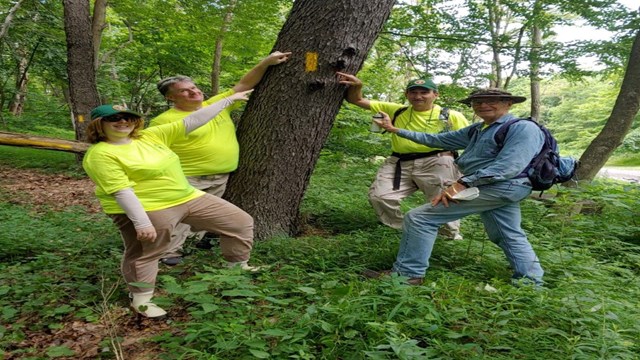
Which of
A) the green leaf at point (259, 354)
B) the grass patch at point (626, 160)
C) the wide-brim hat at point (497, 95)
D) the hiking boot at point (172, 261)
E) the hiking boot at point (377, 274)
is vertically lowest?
the grass patch at point (626, 160)

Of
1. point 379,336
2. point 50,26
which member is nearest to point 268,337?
point 379,336

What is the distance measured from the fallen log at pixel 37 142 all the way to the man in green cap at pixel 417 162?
470 centimetres

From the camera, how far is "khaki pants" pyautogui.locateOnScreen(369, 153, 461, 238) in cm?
428

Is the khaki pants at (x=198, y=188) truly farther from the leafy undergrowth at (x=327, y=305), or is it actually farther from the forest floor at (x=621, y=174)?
the forest floor at (x=621, y=174)

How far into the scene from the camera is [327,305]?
235 cm

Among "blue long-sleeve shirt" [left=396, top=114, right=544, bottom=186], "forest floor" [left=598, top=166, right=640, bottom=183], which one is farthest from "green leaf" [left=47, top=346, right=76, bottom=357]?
"forest floor" [left=598, top=166, right=640, bottom=183]

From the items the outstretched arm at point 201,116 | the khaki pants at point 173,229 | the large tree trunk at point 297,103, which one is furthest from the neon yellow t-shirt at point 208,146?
the khaki pants at point 173,229

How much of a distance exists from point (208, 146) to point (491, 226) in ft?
8.74

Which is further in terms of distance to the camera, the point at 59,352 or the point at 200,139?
the point at 200,139

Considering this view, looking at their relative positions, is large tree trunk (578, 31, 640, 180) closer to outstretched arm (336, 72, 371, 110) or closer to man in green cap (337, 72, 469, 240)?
man in green cap (337, 72, 469, 240)

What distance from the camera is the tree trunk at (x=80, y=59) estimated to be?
873cm

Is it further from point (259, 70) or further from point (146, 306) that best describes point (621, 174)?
point (146, 306)

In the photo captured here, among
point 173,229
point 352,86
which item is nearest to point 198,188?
point 173,229

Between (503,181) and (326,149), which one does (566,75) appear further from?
(503,181)
